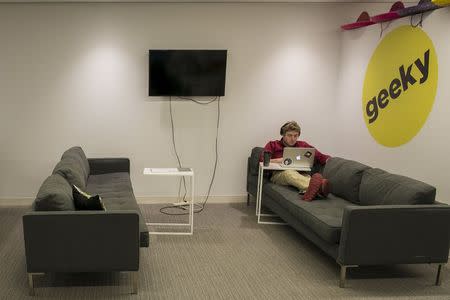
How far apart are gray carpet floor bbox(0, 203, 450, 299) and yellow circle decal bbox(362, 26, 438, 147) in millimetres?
1520

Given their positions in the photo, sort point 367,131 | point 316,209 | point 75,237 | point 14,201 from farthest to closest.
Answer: point 14,201
point 367,131
point 316,209
point 75,237

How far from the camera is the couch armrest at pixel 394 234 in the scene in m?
3.31

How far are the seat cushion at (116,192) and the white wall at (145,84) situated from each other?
601 millimetres

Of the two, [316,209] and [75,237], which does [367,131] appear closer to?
[316,209]

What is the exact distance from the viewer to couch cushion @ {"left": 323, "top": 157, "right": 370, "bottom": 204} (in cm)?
436

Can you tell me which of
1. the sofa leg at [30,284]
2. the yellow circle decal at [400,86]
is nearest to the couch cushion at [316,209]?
the yellow circle decal at [400,86]

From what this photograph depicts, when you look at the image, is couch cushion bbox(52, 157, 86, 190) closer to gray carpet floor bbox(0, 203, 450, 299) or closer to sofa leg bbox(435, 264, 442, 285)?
gray carpet floor bbox(0, 203, 450, 299)

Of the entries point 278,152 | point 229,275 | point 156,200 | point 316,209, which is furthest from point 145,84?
point 229,275

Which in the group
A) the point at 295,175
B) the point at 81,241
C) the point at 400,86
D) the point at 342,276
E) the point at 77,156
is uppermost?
the point at 400,86

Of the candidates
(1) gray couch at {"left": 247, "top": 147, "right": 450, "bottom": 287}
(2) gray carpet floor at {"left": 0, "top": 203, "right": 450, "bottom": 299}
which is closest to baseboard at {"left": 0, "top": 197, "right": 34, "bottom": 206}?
(2) gray carpet floor at {"left": 0, "top": 203, "right": 450, "bottom": 299}

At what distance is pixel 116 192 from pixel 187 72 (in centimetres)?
193

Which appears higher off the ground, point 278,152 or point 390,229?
point 278,152

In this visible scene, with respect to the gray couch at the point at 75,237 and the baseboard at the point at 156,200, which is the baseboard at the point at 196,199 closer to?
the baseboard at the point at 156,200

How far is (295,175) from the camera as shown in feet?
15.8
